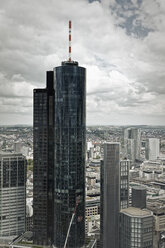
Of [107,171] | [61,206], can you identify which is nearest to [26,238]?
[61,206]

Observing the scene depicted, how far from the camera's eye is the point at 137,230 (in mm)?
6957

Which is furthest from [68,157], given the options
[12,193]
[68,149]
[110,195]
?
[12,193]

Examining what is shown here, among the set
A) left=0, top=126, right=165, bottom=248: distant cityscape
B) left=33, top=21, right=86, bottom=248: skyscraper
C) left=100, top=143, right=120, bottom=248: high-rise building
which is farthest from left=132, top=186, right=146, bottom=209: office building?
left=33, top=21, right=86, bottom=248: skyscraper

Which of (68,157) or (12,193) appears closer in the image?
(68,157)

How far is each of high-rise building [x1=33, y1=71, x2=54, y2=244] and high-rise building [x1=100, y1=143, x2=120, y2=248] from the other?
5.22ft

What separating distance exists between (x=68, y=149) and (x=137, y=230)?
279cm

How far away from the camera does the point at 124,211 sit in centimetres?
756

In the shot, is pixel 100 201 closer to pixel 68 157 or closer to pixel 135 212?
pixel 135 212

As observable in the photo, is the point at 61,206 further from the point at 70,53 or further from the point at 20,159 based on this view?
the point at 70,53

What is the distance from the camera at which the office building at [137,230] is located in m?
6.93

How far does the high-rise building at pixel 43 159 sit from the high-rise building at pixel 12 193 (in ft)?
3.35

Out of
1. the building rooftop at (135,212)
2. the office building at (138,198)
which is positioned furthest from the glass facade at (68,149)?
the office building at (138,198)

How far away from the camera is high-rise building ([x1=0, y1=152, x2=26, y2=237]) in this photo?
9242 millimetres

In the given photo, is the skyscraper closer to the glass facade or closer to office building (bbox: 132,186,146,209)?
the glass facade
